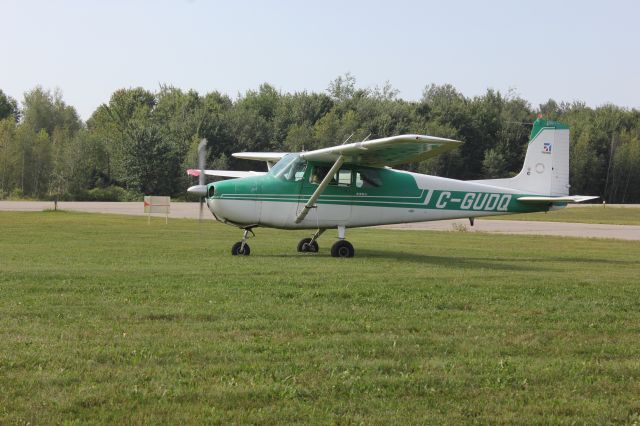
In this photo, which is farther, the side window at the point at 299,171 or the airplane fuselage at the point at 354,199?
the side window at the point at 299,171

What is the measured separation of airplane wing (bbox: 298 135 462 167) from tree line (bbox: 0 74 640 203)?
182 feet

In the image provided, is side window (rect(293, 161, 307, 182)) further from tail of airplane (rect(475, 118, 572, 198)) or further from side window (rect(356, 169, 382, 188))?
tail of airplane (rect(475, 118, 572, 198))

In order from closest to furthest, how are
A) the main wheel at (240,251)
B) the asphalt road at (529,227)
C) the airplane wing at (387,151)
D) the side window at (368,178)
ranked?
the airplane wing at (387,151) → the main wheel at (240,251) → the side window at (368,178) → the asphalt road at (529,227)

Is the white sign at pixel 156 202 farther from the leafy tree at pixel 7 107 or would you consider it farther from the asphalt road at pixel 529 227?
the leafy tree at pixel 7 107

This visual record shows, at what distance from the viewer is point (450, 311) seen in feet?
33.1

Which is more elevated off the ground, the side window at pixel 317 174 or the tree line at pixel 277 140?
the tree line at pixel 277 140

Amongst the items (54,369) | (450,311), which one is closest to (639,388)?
(450,311)

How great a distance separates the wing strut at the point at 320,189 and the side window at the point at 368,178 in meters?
0.99

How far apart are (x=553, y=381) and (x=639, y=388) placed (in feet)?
2.10

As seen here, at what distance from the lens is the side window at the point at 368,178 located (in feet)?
66.0

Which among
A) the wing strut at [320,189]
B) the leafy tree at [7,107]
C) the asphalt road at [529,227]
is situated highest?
the leafy tree at [7,107]

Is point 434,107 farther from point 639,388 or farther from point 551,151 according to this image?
point 639,388

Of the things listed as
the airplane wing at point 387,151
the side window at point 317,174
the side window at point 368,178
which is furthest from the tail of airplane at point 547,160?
the side window at point 317,174

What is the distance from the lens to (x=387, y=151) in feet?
61.3
